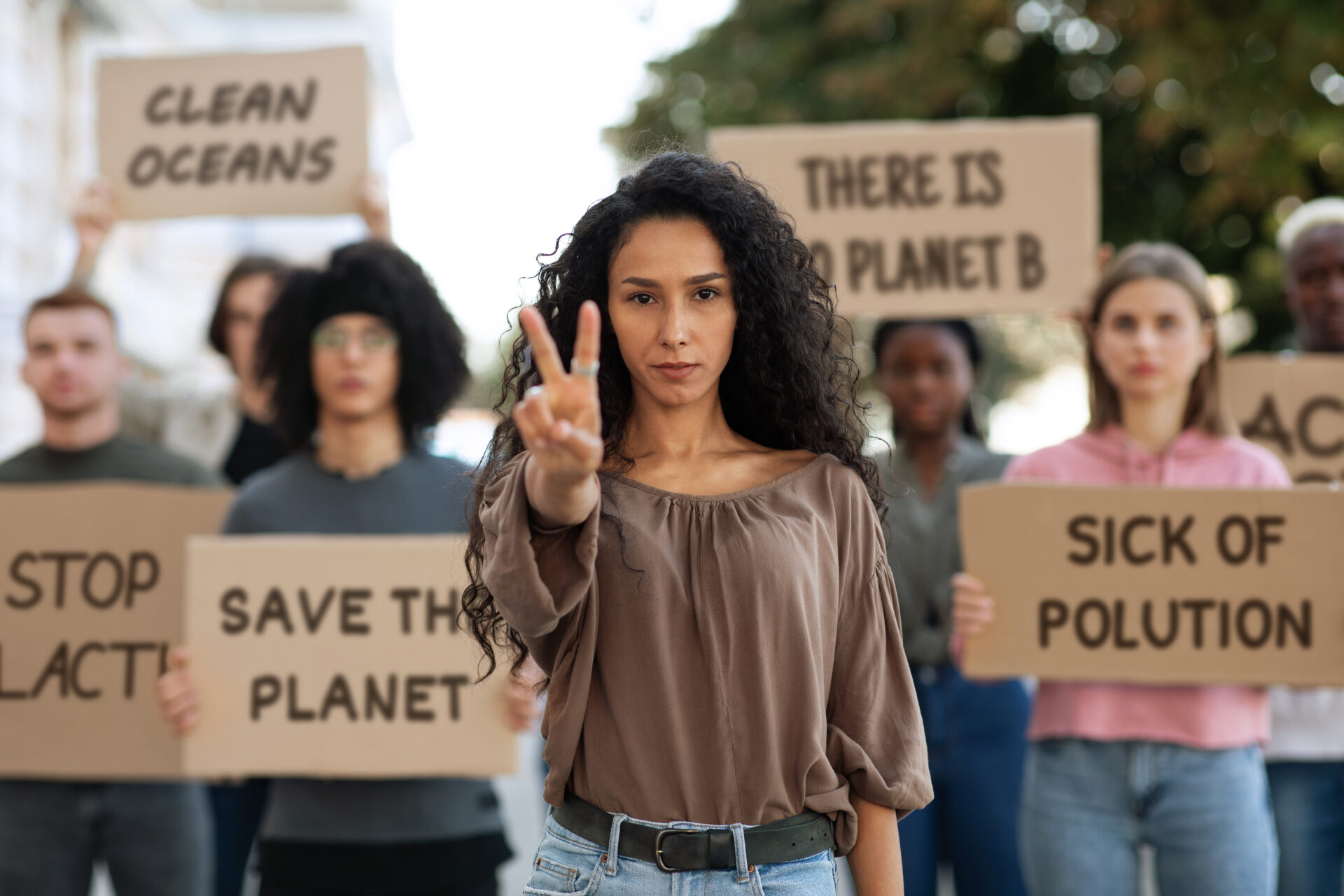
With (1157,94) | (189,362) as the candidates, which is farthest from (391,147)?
(1157,94)

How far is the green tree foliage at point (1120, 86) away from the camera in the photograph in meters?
8.01

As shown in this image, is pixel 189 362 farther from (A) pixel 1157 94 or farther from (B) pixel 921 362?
(B) pixel 921 362

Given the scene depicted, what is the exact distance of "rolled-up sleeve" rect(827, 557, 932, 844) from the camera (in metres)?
2.15

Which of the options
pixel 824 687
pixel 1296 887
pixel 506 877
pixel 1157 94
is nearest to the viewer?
pixel 824 687

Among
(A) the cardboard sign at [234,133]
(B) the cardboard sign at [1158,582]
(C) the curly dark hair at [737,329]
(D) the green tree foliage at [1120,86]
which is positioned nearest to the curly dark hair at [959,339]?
(B) the cardboard sign at [1158,582]

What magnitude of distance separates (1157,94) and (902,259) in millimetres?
5561

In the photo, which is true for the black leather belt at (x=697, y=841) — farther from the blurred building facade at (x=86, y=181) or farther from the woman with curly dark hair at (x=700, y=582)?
the blurred building facade at (x=86, y=181)

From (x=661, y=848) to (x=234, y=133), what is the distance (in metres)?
3.31

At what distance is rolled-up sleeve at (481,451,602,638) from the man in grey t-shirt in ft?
6.87

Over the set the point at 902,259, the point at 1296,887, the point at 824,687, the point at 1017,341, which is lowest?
the point at 1296,887

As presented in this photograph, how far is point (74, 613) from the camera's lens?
12.5 ft

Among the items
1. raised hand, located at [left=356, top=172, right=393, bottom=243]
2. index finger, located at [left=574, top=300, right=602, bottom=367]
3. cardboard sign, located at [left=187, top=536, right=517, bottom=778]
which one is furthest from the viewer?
raised hand, located at [left=356, top=172, right=393, bottom=243]

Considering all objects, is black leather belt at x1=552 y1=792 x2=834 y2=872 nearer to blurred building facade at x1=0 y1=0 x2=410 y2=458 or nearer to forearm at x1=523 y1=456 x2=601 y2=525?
forearm at x1=523 y1=456 x2=601 y2=525

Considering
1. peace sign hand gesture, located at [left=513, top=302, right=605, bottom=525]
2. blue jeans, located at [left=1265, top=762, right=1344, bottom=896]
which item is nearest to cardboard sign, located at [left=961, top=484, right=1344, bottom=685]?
blue jeans, located at [left=1265, top=762, right=1344, bottom=896]
